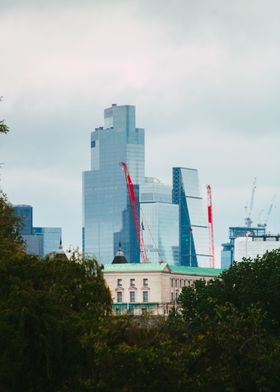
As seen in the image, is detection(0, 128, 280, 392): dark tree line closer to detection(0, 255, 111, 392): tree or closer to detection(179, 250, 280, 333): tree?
detection(0, 255, 111, 392): tree

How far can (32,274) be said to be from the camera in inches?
4469

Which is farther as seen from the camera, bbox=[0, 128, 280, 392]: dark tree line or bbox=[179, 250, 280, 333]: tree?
bbox=[179, 250, 280, 333]: tree

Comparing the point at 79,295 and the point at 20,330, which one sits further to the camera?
the point at 79,295

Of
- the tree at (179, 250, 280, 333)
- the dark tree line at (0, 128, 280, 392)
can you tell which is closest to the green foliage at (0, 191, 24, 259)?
the dark tree line at (0, 128, 280, 392)

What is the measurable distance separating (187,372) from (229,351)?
13.3ft

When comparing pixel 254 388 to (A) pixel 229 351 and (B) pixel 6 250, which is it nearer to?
(A) pixel 229 351

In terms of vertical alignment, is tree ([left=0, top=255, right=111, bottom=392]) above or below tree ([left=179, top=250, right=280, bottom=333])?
below

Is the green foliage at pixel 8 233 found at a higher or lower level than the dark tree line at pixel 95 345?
higher

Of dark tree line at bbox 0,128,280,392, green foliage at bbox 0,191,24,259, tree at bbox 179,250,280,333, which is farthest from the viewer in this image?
tree at bbox 179,250,280,333

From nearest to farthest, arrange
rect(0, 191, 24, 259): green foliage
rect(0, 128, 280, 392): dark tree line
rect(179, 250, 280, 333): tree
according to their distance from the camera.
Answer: rect(0, 128, 280, 392): dark tree line → rect(0, 191, 24, 259): green foliage → rect(179, 250, 280, 333): tree

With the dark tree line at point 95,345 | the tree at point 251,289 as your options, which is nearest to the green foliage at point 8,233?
the dark tree line at point 95,345

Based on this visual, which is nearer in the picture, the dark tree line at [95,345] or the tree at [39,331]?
the tree at [39,331]

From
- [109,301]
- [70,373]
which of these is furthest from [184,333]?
[70,373]

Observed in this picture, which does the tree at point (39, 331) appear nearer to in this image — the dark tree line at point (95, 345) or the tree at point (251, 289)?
the dark tree line at point (95, 345)
